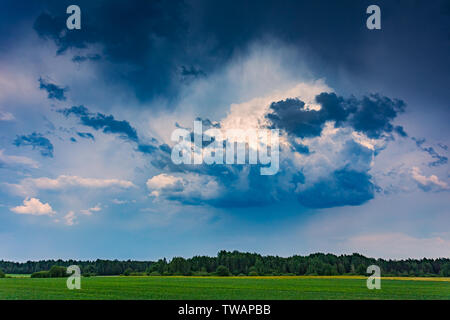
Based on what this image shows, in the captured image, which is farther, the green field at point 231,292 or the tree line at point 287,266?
the tree line at point 287,266

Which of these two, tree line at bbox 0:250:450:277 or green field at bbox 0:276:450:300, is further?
tree line at bbox 0:250:450:277

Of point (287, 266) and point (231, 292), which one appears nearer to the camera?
point (231, 292)
